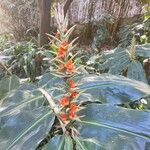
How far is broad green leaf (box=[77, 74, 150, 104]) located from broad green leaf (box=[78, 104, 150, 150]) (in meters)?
0.10

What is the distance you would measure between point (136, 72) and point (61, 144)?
89 cm

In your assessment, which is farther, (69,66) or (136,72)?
(136,72)

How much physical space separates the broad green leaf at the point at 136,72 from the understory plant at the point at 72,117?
19.6 inches

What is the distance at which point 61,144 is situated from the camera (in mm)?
1117

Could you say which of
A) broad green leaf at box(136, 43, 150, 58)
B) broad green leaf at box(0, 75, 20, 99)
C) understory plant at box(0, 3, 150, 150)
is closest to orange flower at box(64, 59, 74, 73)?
understory plant at box(0, 3, 150, 150)

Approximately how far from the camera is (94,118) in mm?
1190

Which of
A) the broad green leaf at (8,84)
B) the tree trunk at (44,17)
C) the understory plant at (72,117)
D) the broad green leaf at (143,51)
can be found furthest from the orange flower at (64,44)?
the tree trunk at (44,17)

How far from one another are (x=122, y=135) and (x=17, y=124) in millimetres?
334

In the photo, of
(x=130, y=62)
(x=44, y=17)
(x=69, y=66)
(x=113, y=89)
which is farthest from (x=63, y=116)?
(x=44, y=17)

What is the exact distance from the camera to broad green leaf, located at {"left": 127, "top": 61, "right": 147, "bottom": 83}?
188cm

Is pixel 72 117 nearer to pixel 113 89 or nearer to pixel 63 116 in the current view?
pixel 63 116

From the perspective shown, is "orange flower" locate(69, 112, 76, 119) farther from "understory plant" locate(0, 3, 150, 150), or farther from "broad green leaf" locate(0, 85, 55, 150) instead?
"broad green leaf" locate(0, 85, 55, 150)

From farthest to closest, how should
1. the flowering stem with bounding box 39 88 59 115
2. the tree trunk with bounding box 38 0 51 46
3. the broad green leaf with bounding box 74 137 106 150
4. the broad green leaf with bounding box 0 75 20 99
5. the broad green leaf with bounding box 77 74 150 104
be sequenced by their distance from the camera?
the tree trunk with bounding box 38 0 51 46 → the broad green leaf with bounding box 0 75 20 99 → the broad green leaf with bounding box 77 74 150 104 → the flowering stem with bounding box 39 88 59 115 → the broad green leaf with bounding box 74 137 106 150

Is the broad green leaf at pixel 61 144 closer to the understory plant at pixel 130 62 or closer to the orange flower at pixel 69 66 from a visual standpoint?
the orange flower at pixel 69 66
